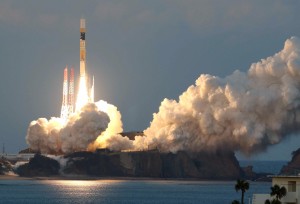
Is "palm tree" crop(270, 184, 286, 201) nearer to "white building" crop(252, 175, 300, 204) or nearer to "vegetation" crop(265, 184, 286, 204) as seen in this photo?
"vegetation" crop(265, 184, 286, 204)

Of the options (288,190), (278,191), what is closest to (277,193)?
(278,191)

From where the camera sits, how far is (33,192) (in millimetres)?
187500

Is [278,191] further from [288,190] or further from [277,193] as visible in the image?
[288,190]

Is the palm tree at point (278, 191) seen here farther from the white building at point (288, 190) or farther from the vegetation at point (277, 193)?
the white building at point (288, 190)

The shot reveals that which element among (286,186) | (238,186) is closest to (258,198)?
A: (286,186)

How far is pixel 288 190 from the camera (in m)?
56.4

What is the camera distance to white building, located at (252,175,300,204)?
55.7m

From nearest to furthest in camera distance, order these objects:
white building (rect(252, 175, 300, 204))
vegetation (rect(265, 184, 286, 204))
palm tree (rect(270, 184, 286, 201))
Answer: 1. white building (rect(252, 175, 300, 204))
2. vegetation (rect(265, 184, 286, 204))
3. palm tree (rect(270, 184, 286, 201))

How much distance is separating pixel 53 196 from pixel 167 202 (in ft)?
80.3

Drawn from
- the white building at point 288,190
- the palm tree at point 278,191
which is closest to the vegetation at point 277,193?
the palm tree at point 278,191

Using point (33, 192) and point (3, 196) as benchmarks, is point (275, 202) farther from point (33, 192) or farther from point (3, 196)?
point (33, 192)

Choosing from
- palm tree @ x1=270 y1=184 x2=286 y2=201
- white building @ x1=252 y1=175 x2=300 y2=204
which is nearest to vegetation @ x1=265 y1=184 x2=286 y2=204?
palm tree @ x1=270 y1=184 x2=286 y2=201

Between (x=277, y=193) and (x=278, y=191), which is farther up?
(x=278, y=191)

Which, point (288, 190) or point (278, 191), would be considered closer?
point (288, 190)
